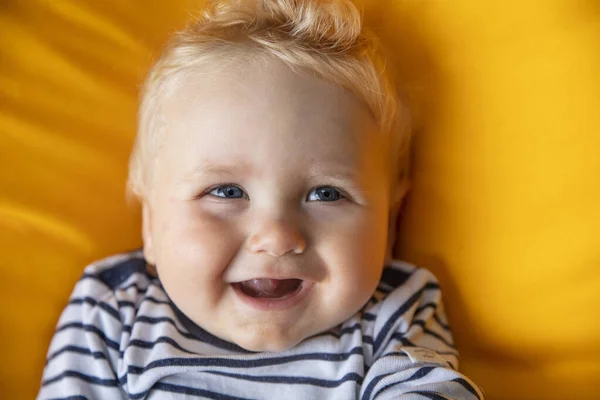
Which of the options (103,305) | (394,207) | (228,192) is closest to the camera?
(228,192)

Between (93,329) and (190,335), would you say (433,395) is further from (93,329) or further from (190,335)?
(93,329)

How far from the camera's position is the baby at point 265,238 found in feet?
3.51

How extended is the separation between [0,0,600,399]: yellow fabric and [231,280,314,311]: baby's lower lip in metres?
0.31

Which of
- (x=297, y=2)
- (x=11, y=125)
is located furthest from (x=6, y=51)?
(x=297, y=2)

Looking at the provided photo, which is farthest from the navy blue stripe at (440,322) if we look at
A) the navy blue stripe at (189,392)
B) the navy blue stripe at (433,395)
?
the navy blue stripe at (189,392)

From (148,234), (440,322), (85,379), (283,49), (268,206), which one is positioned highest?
(283,49)

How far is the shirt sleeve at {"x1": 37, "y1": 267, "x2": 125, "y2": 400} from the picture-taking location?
1146 millimetres

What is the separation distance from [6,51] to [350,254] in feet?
2.33

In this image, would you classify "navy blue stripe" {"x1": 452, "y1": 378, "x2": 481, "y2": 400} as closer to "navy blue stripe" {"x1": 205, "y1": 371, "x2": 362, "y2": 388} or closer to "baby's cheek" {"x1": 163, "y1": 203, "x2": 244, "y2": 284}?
"navy blue stripe" {"x1": 205, "y1": 371, "x2": 362, "y2": 388}

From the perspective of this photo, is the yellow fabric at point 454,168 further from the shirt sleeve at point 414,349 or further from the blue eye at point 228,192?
the blue eye at point 228,192

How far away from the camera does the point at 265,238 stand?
1037 millimetres

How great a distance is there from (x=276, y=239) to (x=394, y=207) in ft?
1.27

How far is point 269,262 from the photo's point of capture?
106cm

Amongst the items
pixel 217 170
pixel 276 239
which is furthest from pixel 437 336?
pixel 217 170
